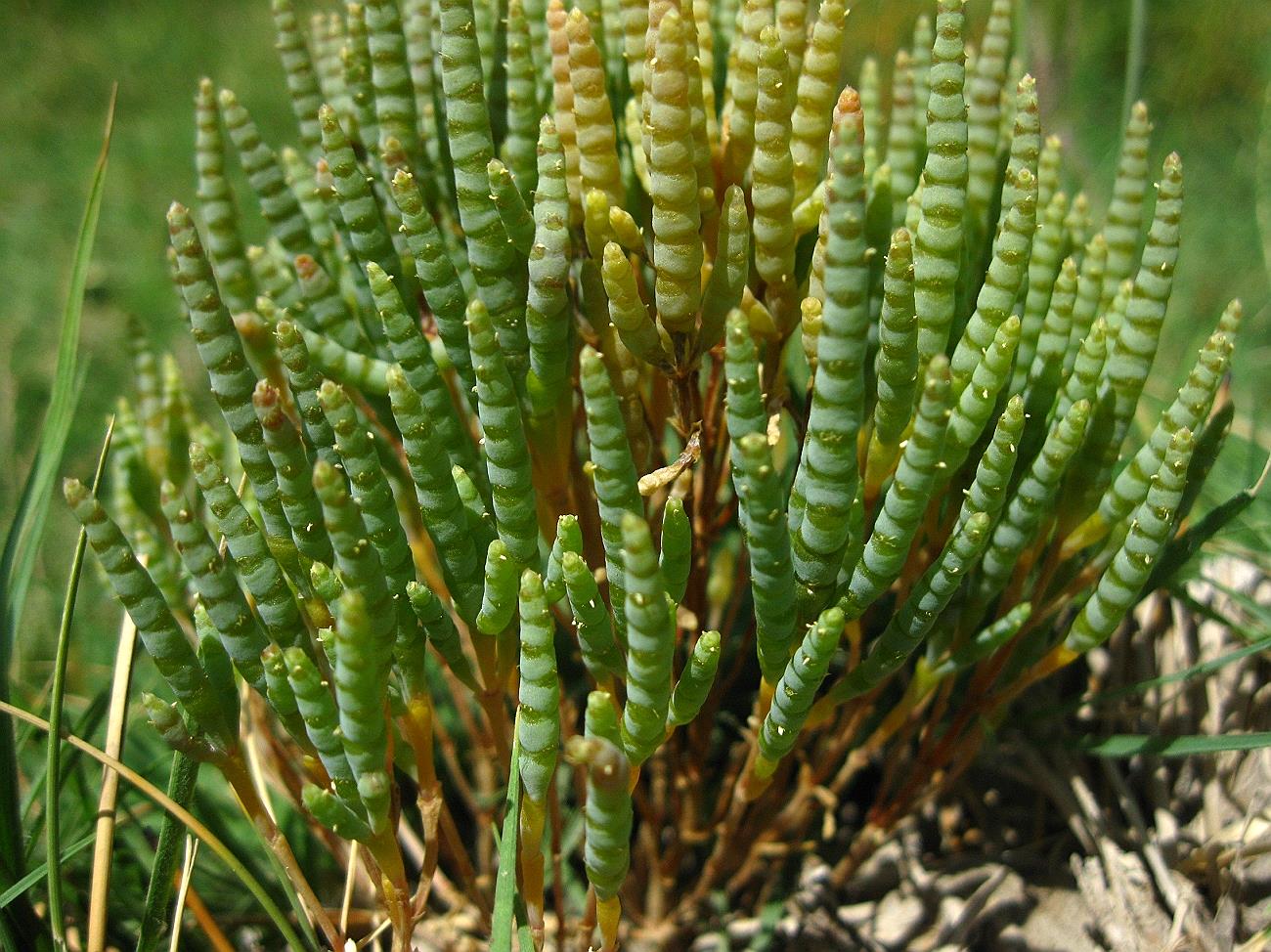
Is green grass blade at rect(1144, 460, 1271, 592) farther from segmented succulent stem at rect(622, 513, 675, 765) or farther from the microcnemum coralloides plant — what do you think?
segmented succulent stem at rect(622, 513, 675, 765)

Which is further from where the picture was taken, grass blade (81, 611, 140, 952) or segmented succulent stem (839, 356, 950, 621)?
grass blade (81, 611, 140, 952)

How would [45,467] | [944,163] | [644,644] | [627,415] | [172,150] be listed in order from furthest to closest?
[172,150] → [45,467] → [627,415] → [944,163] → [644,644]

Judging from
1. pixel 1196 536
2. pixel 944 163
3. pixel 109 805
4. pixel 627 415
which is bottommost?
pixel 109 805

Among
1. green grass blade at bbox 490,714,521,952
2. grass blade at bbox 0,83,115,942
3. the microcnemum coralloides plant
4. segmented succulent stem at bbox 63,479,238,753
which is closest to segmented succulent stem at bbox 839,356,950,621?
the microcnemum coralloides plant

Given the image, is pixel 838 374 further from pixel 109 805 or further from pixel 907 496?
pixel 109 805

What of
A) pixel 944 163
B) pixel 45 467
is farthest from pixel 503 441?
pixel 45 467

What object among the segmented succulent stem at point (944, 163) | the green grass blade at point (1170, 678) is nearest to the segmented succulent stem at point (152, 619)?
the segmented succulent stem at point (944, 163)
